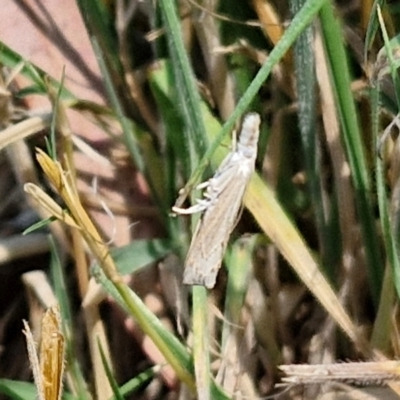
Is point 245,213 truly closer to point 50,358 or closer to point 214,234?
point 214,234

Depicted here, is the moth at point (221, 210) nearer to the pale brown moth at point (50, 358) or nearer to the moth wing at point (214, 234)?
the moth wing at point (214, 234)

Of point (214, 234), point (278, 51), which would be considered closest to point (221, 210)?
point (214, 234)

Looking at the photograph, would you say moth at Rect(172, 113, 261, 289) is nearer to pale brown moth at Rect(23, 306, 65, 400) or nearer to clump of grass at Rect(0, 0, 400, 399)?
clump of grass at Rect(0, 0, 400, 399)

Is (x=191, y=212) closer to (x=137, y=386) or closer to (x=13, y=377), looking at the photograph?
(x=137, y=386)

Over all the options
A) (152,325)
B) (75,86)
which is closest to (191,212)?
(152,325)

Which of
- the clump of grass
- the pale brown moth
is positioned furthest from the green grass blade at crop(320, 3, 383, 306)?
the pale brown moth

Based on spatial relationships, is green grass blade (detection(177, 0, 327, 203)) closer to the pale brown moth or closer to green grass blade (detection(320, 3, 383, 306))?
green grass blade (detection(320, 3, 383, 306))

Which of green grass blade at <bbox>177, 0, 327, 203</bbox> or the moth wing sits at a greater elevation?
green grass blade at <bbox>177, 0, 327, 203</bbox>

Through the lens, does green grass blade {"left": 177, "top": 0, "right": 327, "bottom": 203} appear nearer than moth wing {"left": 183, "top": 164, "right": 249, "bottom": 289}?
Yes
